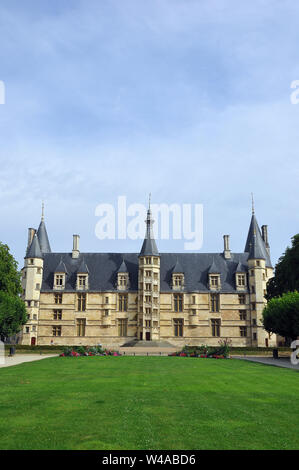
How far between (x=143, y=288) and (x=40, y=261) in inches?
646

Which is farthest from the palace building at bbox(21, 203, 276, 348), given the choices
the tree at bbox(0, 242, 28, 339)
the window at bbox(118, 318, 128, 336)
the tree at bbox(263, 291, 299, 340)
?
the tree at bbox(263, 291, 299, 340)

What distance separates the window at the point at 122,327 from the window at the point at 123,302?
1540 millimetres

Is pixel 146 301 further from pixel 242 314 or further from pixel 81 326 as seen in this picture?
pixel 242 314

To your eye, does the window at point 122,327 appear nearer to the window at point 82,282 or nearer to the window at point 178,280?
the window at point 82,282

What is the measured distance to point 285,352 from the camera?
49406 millimetres

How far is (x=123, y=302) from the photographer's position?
6306 centimetres

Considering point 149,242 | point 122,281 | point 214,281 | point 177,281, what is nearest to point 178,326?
point 177,281

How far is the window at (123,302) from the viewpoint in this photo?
62812mm

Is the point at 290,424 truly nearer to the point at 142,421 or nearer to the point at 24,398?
the point at 142,421

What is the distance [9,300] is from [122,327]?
20.7 metres

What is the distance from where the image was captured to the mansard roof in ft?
210

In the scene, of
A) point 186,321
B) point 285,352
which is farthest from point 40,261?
point 285,352

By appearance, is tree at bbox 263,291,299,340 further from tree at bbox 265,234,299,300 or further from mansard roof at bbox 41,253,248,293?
mansard roof at bbox 41,253,248,293

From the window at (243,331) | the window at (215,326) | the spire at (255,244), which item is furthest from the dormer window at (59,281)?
the spire at (255,244)
